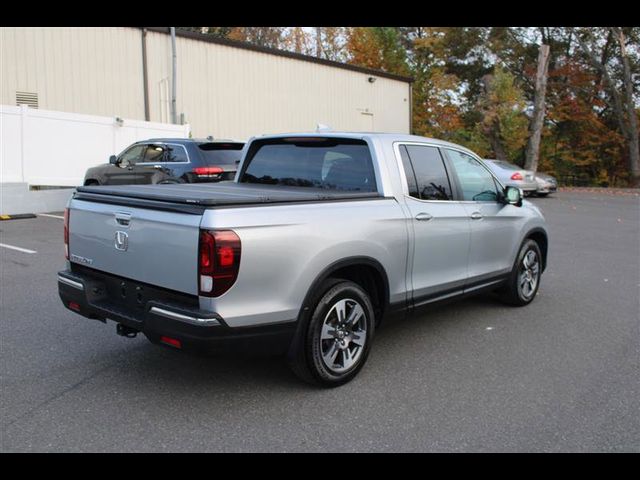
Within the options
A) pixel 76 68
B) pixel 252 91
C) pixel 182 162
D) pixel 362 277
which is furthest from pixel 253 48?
pixel 362 277

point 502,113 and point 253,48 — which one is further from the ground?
point 253,48

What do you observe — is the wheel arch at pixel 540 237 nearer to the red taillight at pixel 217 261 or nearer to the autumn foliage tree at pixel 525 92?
the red taillight at pixel 217 261

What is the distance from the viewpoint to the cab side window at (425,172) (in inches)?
189

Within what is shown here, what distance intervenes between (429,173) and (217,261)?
2387mm

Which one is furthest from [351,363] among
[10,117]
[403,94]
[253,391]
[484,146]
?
[484,146]

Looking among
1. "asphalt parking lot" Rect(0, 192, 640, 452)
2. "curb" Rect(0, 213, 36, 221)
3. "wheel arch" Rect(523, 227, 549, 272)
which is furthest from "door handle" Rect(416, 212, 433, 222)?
"curb" Rect(0, 213, 36, 221)

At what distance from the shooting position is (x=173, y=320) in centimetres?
342

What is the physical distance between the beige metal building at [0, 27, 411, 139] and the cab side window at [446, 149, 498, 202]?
47.3ft

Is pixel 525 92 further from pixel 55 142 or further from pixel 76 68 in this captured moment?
pixel 55 142

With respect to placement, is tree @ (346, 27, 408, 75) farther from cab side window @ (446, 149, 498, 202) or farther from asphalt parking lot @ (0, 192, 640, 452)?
asphalt parking lot @ (0, 192, 640, 452)

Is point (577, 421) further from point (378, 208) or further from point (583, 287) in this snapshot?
point (583, 287)

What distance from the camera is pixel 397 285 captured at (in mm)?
4488

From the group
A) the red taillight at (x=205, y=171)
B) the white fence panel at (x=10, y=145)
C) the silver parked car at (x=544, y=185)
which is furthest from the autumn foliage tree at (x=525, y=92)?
the red taillight at (x=205, y=171)

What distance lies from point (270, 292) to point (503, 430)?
157 cm
